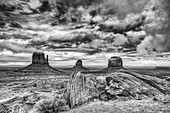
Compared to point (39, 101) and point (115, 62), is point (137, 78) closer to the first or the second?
point (39, 101)

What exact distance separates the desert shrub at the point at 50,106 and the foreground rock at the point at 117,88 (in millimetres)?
1182

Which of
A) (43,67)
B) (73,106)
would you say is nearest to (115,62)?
(43,67)

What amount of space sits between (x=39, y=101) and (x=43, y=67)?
13892cm

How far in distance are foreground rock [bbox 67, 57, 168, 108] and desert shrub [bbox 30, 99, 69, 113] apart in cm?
118

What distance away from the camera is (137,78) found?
45.1 feet

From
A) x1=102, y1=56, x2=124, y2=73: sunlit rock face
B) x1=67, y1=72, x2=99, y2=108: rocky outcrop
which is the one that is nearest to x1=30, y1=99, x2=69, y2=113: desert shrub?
x1=67, y1=72, x2=99, y2=108: rocky outcrop

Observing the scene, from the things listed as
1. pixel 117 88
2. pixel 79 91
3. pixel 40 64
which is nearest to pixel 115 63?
pixel 117 88

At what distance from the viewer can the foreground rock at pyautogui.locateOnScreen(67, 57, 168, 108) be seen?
11.4m

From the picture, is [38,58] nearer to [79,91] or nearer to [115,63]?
[115,63]

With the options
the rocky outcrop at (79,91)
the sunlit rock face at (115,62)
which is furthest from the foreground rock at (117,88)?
the sunlit rock face at (115,62)

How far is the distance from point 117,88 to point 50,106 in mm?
7699

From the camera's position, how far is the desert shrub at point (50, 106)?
8.29 meters

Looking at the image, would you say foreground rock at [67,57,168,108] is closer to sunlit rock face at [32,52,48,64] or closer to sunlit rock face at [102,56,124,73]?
sunlit rock face at [102,56,124,73]

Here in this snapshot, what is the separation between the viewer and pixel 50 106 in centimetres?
881
